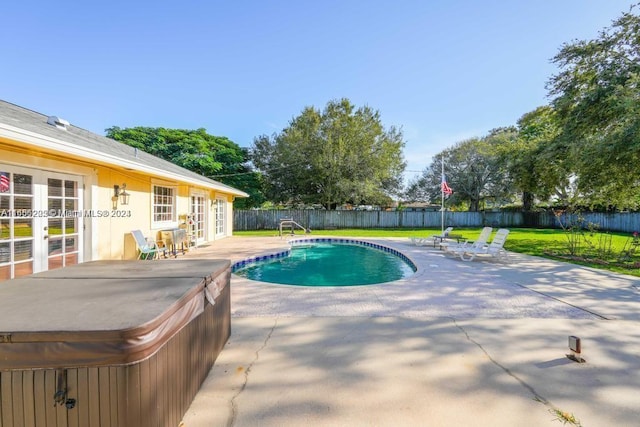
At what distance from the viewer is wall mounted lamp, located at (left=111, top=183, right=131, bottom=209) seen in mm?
6271

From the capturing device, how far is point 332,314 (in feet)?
13.0

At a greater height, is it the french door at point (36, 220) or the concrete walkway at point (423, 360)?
the french door at point (36, 220)

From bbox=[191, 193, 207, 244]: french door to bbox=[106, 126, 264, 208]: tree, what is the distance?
12647 mm

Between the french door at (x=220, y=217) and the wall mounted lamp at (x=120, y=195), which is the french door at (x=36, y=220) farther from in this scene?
Result: the french door at (x=220, y=217)

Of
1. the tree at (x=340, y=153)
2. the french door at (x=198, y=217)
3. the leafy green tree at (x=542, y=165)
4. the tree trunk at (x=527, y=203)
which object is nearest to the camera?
the leafy green tree at (x=542, y=165)

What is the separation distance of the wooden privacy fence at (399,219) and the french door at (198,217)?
8.44 metres

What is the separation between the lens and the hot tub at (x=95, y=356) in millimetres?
1349

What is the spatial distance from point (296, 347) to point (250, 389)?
2.53 ft

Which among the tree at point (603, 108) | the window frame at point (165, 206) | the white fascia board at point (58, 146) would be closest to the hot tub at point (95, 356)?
→ the white fascia board at point (58, 146)

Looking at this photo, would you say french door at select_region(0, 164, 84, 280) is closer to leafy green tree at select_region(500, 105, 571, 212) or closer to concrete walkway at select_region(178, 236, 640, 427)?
concrete walkway at select_region(178, 236, 640, 427)

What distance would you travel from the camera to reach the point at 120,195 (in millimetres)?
6445

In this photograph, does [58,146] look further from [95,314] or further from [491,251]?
[491,251]

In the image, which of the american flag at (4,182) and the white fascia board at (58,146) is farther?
the american flag at (4,182)

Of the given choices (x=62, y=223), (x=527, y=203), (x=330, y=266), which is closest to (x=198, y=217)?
(x=330, y=266)
